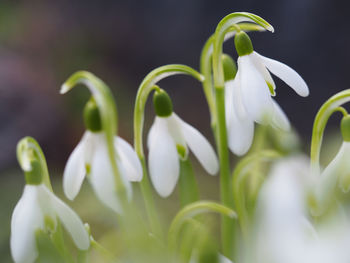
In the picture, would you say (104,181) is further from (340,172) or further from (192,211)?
(340,172)

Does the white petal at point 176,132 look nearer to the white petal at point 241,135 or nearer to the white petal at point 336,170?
the white petal at point 241,135

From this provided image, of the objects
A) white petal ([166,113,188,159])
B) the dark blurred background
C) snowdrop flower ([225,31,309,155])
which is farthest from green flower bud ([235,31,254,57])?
the dark blurred background

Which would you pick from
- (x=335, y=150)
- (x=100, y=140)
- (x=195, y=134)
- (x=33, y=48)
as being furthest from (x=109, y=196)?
(x=33, y=48)

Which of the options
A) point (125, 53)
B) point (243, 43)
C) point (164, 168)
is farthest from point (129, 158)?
point (125, 53)

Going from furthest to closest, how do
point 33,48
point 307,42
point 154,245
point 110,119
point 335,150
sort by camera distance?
point 33,48 < point 307,42 < point 335,150 < point 154,245 < point 110,119

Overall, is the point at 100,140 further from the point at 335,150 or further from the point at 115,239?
the point at 335,150
